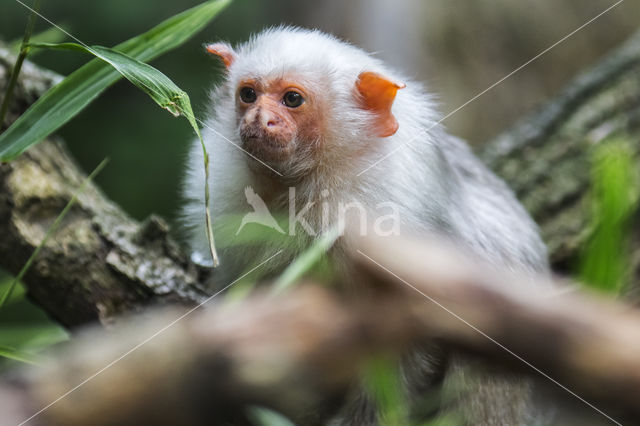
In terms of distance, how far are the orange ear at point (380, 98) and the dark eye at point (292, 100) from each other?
0.19 meters

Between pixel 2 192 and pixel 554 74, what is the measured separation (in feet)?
15.0

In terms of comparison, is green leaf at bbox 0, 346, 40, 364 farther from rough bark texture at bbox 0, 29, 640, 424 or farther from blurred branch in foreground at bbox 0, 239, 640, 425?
blurred branch in foreground at bbox 0, 239, 640, 425

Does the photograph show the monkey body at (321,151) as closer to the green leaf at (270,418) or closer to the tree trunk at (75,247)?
the tree trunk at (75,247)

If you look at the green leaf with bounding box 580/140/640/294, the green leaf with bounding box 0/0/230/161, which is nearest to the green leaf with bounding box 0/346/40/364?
the green leaf with bounding box 0/0/230/161

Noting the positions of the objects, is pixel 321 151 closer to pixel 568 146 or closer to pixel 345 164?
pixel 345 164

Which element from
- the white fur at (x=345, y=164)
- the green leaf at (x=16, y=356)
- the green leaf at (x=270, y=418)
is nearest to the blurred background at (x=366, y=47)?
the white fur at (x=345, y=164)

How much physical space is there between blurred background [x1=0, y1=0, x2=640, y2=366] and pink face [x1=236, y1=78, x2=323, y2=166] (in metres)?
2.68

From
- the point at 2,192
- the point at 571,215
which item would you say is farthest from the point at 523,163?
the point at 2,192

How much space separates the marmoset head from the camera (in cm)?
201

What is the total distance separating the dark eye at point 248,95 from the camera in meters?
2.12

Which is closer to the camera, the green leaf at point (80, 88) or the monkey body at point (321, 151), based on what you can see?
the green leaf at point (80, 88)

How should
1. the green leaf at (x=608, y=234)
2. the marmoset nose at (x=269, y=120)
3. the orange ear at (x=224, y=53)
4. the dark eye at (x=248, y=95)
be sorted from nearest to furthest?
the green leaf at (x=608, y=234), the marmoset nose at (x=269, y=120), the dark eye at (x=248, y=95), the orange ear at (x=224, y=53)

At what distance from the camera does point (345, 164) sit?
2.08 m

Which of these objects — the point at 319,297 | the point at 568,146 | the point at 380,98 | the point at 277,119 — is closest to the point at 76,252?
the point at 277,119
